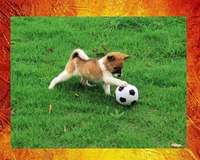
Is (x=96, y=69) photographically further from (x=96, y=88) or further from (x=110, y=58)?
(x=96, y=88)

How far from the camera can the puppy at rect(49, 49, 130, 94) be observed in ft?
19.7

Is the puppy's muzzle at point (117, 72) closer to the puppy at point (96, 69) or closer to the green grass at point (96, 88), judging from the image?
the puppy at point (96, 69)

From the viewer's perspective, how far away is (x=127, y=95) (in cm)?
592

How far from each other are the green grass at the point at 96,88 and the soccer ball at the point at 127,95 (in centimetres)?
12

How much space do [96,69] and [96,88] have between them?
1.37 ft

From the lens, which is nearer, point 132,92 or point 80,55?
point 132,92

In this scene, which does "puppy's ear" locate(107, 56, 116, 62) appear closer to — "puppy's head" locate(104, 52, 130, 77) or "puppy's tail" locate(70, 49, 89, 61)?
"puppy's head" locate(104, 52, 130, 77)

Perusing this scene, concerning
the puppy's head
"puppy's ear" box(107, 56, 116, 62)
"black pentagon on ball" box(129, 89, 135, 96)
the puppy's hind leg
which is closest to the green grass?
the puppy's hind leg

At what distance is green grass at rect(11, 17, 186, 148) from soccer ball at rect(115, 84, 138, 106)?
12 cm

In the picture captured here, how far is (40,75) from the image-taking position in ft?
21.9

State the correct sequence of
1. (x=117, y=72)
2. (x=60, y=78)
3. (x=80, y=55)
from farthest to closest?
(x=60, y=78) < (x=80, y=55) < (x=117, y=72)

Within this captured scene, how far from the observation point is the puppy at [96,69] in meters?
6.01

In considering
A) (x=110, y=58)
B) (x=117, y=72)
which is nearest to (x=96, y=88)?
(x=117, y=72)

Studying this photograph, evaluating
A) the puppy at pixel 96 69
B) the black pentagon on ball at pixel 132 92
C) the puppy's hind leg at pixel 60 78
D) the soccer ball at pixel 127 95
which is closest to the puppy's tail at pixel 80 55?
the puppy at pixel 96 69
